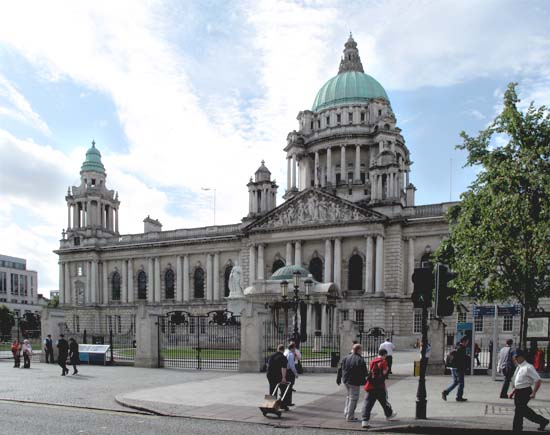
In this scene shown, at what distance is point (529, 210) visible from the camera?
20578 millimetres

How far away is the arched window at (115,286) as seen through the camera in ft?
231

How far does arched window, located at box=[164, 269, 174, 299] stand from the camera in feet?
219

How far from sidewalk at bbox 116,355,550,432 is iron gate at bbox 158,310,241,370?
550 cm

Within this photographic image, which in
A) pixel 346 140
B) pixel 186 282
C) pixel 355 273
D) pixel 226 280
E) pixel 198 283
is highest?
pixel 346 140

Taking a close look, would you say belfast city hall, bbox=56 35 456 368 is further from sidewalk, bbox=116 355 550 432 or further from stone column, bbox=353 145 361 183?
sidewalk, bbox=116 355 550 432

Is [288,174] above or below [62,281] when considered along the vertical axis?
above

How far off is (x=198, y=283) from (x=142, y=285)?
8.33 m

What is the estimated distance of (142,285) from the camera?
225ft

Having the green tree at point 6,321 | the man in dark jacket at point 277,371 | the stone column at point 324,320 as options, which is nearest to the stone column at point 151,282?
the green tree at point 6,321

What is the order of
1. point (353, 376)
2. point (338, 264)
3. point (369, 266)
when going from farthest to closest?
1. point (338, 264)
2. point (369, 266)
3. point (353, 376)

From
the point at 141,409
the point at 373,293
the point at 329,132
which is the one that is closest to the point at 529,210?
the point at 141,409

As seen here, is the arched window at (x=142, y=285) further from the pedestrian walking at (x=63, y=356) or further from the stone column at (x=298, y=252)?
the pedestrian walking at (x=63, y=356)

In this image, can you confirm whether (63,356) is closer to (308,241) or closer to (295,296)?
(295,296)

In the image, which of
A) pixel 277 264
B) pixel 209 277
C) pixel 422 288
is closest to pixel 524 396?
pixel 422 288
